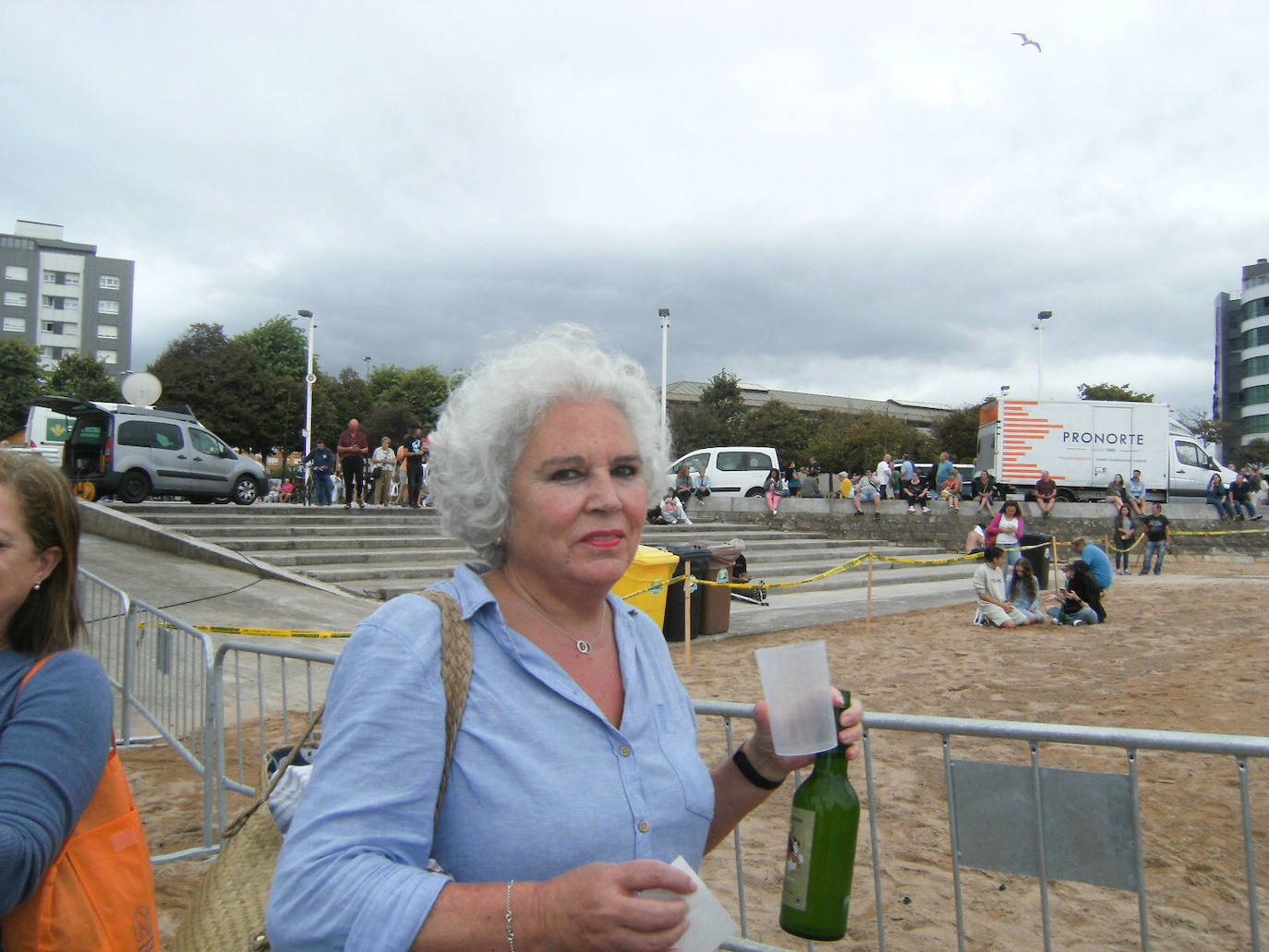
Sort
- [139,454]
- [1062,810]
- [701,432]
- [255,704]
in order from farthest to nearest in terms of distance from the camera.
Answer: [701,432], [139,454], [255,704], [1062,810]

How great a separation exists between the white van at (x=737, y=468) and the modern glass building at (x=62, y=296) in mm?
67998

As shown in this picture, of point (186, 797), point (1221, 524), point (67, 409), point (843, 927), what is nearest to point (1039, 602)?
point (186, 797)

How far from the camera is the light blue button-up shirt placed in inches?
45.6

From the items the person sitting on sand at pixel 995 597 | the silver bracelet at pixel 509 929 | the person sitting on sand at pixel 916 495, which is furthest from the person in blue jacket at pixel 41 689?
the person sitting on sand at pixel 916 495

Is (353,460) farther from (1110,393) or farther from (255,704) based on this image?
(1110,393)

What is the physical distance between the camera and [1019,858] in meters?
2.09

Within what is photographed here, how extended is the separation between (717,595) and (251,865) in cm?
880

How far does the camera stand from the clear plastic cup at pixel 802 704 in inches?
63.8

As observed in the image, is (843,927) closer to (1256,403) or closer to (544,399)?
(544,399)

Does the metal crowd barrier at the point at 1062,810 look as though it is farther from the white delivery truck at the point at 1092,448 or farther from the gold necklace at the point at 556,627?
the white delivery truck at the point at 1092,448

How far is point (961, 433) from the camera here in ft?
181

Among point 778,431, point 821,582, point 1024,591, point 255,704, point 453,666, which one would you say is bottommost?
point 255,704

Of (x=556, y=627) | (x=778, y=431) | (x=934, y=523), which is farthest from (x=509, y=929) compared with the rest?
(x=778, y=431)

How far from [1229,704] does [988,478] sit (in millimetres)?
13304
